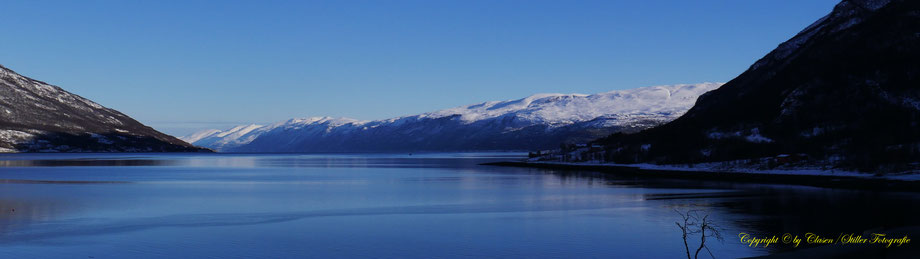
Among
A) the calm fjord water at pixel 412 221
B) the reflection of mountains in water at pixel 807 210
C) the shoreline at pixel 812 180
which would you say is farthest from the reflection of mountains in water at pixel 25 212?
the shoreline at pixel 812 180

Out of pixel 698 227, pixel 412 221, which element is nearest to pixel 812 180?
pixel 698 227

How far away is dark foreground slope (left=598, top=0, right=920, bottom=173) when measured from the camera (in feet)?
376

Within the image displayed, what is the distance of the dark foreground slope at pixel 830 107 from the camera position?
11462cm

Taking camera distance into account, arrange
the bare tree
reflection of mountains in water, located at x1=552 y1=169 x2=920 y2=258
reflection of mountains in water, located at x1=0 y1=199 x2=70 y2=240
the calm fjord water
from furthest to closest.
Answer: reflection of mountains in water, located at x1=0 y1=199 x2=70 y2=240 → reflection of mountains in water, located at x1=552 y1=169 x2=920 y2=258 → the calm fjord water → the bare tree

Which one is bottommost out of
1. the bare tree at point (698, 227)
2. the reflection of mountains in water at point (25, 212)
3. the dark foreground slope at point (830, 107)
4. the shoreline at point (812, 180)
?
the bare tree at point (698, 227)

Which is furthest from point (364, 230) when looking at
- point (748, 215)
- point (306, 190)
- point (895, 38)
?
point (895, 38)

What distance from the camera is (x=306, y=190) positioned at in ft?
236

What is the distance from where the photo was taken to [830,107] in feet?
457

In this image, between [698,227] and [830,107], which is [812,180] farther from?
[830,107]

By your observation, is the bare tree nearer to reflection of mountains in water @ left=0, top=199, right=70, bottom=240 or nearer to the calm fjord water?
the calm fjord water

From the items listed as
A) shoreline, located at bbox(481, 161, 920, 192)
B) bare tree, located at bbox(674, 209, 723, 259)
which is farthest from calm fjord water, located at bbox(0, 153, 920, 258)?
shoreline, located at bbox(481, 161, 920, 192)

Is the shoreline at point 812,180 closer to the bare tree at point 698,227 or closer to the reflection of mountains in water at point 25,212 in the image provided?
the bare tree at point 698,227

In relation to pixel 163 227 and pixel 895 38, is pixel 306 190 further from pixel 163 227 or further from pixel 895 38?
pixel 895 38

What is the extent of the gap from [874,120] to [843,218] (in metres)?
98.3
